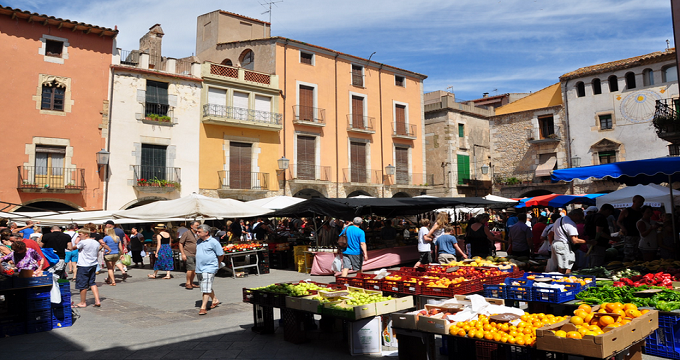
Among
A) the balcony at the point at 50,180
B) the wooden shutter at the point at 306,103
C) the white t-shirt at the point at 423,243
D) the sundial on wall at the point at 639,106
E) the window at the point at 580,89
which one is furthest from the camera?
the window at the point at 580,89

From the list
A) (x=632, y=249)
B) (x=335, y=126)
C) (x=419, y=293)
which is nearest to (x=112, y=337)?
(x=419, y=293)

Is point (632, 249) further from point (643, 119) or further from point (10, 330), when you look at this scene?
point (643, 119)

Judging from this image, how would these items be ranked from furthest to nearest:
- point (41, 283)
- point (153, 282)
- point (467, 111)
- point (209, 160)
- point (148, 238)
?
point (467, 111) → point (209, 160) → point (148, 238) → point (153, 282) → point (41, 283)

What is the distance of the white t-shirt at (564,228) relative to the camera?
7648mm

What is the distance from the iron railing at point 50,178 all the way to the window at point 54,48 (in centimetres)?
448

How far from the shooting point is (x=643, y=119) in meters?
26.9

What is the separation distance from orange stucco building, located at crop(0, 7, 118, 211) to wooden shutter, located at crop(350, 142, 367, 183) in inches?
476

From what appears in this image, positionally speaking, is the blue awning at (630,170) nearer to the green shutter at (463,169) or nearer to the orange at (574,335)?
the orange at (574,335)

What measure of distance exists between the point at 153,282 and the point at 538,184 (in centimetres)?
2471

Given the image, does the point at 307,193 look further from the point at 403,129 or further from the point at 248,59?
the point at 248,59

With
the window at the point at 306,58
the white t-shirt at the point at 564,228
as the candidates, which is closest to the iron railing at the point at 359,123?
the window at the point at 306,58

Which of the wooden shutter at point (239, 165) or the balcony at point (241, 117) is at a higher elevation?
the balcony at point (241, 117)

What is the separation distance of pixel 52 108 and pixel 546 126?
26748 millimetres

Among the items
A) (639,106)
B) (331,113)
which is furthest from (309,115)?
(639,106)
